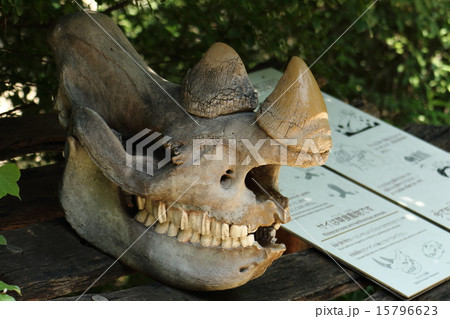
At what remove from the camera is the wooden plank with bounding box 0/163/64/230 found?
94.5 inches

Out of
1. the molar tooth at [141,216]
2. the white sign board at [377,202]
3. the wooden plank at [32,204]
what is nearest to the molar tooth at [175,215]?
the molar tooth at [141,216]

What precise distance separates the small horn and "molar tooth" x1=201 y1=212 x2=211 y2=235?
0.94 ft

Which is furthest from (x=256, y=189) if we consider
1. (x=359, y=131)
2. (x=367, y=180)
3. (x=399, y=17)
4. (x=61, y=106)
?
(x=399, y=17)

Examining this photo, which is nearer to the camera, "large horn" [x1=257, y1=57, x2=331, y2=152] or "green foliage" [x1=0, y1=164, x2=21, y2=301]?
"large horn" [x1=257, y1=57, x2=331, y2=152]

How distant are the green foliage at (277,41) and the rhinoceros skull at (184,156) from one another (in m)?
0.38

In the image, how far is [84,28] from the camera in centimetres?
225

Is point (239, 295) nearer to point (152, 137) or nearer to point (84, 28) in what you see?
point (152, 137)

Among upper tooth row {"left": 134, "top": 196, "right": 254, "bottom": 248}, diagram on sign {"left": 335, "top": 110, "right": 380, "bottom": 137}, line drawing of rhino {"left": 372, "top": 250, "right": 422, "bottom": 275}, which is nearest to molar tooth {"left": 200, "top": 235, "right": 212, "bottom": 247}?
upper tooth row {"left": 134, "top": 196, "right": 254, "bottom": 248}

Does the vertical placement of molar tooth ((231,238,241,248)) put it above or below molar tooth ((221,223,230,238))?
below

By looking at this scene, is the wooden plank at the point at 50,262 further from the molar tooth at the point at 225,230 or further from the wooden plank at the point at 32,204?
the molar tooth at the point at 225,230

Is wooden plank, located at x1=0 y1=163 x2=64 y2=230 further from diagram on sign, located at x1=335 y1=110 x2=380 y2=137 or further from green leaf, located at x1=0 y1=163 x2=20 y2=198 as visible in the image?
diagram on sign, located at x1=335 y1=110 x2=380 y2=137

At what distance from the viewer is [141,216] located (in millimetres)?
2156

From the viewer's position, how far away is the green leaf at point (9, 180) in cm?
202

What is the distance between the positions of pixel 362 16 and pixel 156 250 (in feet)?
5.97
